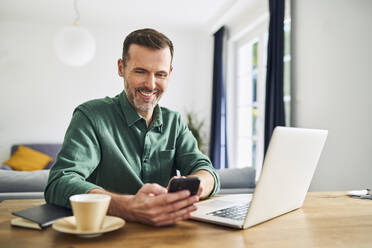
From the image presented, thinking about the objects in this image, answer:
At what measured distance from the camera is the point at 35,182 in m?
1.75

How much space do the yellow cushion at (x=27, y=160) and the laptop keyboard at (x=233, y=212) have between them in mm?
4250

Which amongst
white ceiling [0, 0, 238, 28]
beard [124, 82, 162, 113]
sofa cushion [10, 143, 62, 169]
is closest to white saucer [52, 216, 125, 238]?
beard [124, 82, 162, 113]

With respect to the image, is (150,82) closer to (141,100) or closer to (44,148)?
(141,100)

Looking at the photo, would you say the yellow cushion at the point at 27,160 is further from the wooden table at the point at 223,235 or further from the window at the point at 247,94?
the wooden table at the point at 223,235

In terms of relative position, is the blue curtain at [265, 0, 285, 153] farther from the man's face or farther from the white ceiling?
the man's face

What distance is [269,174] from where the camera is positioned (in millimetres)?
773

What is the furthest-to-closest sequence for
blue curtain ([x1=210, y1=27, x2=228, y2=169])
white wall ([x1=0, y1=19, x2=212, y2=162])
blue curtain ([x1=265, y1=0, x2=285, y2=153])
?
white wall ([x1=0, y1=19, x2=212, y2=162])
blue curtain ([x1=210, y1=27, x2=228, y2=169])
blue curtain ([x1=265, y1=0, x2=285, y2=153])

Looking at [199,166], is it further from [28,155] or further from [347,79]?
[28,155]

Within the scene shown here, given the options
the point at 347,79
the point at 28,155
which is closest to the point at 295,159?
the point at 347,79

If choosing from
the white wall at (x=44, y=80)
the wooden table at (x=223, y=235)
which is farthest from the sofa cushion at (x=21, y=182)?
the white wall at (x=44, y=80)

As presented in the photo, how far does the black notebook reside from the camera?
2.49 feet

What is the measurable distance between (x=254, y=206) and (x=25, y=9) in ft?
15.9

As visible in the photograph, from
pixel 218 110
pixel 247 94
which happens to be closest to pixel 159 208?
pixel 247 94

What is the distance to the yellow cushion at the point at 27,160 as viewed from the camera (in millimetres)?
4578
